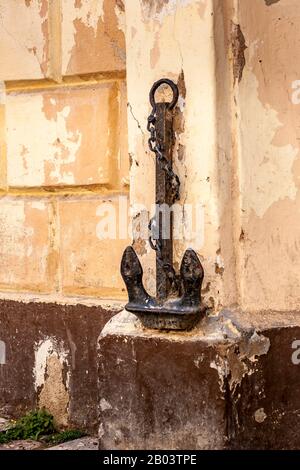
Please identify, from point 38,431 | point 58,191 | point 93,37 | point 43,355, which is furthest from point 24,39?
point 38,431

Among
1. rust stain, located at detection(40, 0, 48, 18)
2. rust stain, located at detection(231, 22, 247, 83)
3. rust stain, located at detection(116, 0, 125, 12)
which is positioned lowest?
rust stain, located at detection(231, 22, 247, 83)

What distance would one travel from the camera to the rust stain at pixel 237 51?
3.24 m

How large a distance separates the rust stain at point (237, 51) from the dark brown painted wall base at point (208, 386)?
0.85m

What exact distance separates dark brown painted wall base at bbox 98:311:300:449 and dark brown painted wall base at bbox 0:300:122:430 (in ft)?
1.77

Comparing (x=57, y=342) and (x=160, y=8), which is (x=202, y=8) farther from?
(x=57, y=342)

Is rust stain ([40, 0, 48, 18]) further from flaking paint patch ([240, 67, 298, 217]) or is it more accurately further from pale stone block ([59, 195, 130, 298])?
flaking paint patch ([240, 67, 298, 217])

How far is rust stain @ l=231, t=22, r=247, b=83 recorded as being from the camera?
10.6ft

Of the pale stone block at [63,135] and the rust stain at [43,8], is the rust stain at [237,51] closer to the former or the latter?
the pale stone block at [63,135]

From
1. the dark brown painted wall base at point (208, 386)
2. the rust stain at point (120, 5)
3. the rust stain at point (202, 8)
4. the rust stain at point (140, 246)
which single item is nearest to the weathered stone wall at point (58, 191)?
the rust stain at point (120, 5)

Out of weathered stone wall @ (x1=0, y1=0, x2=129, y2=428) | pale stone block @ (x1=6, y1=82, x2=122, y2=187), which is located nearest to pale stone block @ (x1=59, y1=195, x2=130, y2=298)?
weathered stone wall @ (x1=0, y1=0, x2=129, y2=428)

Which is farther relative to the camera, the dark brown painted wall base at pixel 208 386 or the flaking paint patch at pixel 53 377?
the flaking paint patch at pixel 53 377

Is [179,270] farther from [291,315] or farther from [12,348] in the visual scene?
[12,348]

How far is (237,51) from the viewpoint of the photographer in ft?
10.6

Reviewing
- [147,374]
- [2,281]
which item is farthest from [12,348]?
[147,374]
